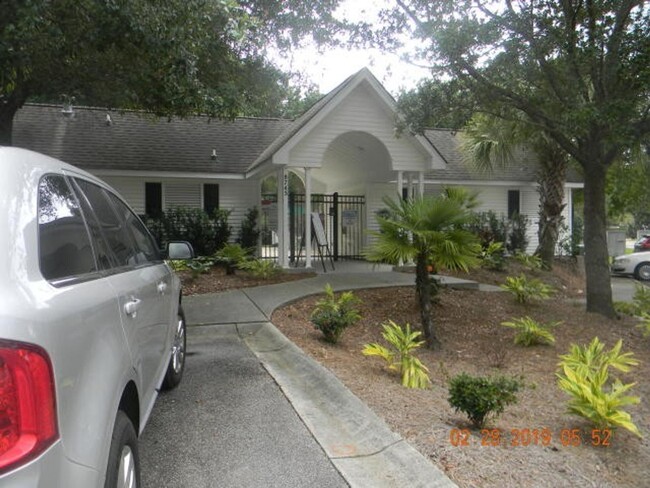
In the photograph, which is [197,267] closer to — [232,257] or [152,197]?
[232,257]

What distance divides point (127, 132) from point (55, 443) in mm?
17540

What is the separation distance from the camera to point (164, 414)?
14.3 ft

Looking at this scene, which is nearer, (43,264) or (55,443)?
(55,443)

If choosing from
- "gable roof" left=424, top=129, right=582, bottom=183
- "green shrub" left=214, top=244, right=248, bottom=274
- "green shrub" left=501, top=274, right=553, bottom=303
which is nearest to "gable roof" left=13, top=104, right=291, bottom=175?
"green shrub" left=214, top=244, right=248, bottom=274

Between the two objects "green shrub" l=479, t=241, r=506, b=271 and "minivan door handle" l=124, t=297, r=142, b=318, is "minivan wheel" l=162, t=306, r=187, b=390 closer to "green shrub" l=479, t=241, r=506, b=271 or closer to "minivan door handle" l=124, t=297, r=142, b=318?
"minivan door handle" l=124, t=297, r=142, b=318

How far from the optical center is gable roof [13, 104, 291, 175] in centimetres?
1603

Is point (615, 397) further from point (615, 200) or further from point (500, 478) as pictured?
point (615, 200)

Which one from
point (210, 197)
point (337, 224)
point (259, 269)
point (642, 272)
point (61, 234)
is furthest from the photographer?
point (642, 272)

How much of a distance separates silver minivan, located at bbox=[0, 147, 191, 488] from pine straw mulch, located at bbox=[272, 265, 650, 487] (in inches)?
82.5

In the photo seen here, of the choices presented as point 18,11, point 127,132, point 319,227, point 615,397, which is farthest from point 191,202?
point 615,397

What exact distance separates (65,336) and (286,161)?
36.6 ft

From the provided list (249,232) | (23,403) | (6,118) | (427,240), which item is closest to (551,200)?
(249,232)

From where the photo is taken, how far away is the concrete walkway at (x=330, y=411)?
10.9 ft

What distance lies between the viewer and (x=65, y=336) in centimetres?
179
